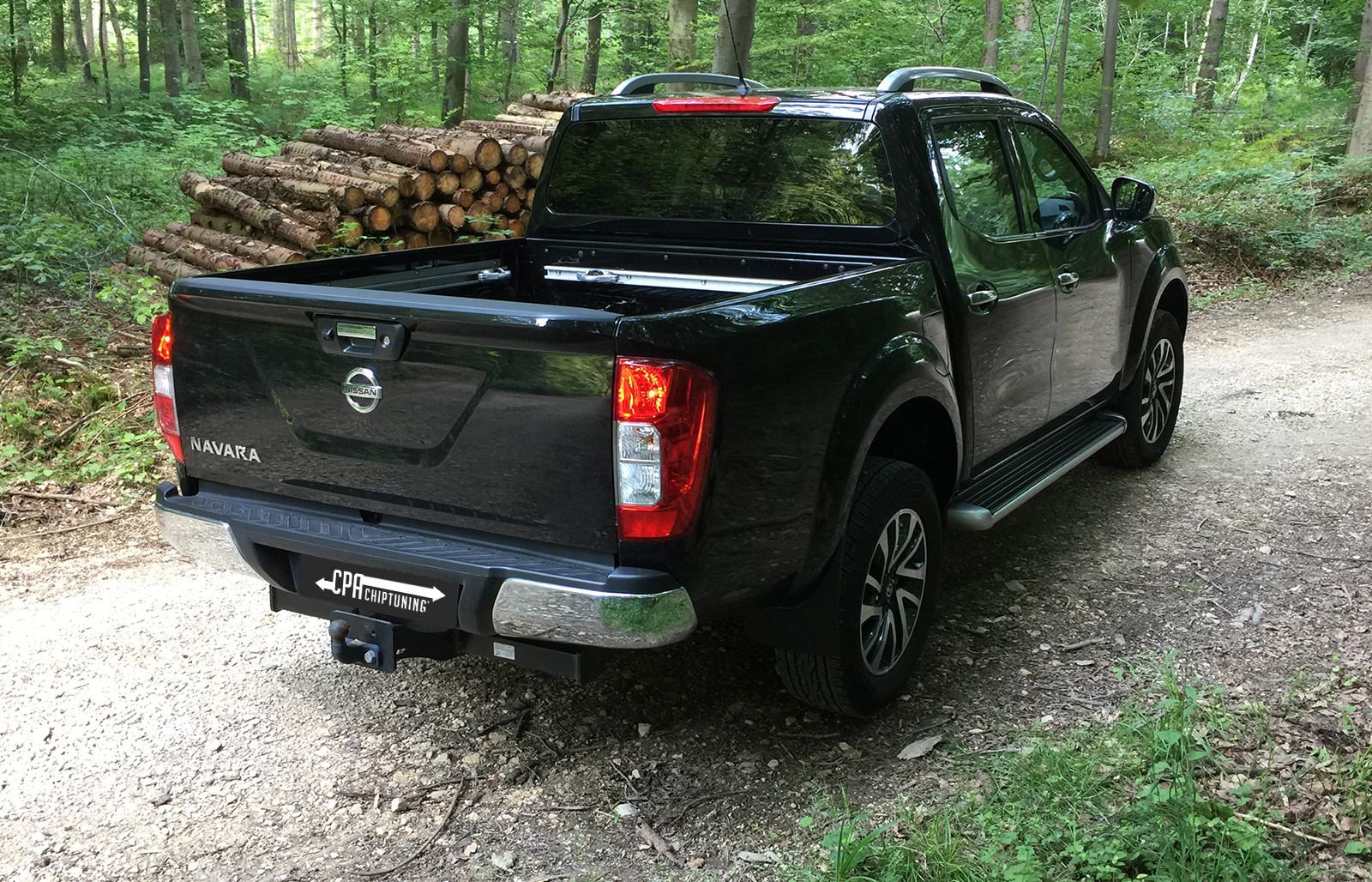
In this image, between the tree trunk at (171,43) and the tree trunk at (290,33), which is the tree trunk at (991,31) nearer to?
the tree trunk at (171,43)

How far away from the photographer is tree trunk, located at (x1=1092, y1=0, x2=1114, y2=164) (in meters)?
15.1

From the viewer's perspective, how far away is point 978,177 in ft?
13.7

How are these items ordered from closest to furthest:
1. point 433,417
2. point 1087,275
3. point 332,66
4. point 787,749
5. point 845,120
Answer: point 433,417 → point 787,749 → point 845,120 → point 1087,275 → point 332,66

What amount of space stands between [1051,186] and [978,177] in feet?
2.41

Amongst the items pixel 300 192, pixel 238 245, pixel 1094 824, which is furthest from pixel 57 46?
pixel 1094 824

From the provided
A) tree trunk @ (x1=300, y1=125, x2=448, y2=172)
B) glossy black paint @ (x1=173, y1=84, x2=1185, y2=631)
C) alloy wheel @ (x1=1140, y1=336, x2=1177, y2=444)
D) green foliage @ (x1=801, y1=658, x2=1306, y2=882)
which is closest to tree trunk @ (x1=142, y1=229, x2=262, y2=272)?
tree trunk @ (x1=300, y1=125, x2=448, y2=172)

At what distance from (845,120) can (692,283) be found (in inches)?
32.2

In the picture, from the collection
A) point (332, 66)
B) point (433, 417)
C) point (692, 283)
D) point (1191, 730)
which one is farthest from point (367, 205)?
point (332, 66)

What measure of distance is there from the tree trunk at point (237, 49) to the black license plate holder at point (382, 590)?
21.3 meters

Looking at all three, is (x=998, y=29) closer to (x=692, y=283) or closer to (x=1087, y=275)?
(x=1087, y=275)

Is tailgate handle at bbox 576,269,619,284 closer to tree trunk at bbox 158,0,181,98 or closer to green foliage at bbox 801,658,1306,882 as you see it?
green foliage at bbox 801,658,1306,882

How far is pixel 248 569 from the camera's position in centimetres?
315

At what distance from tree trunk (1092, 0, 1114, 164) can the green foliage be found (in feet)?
45.9

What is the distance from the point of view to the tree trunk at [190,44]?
20578 mm
